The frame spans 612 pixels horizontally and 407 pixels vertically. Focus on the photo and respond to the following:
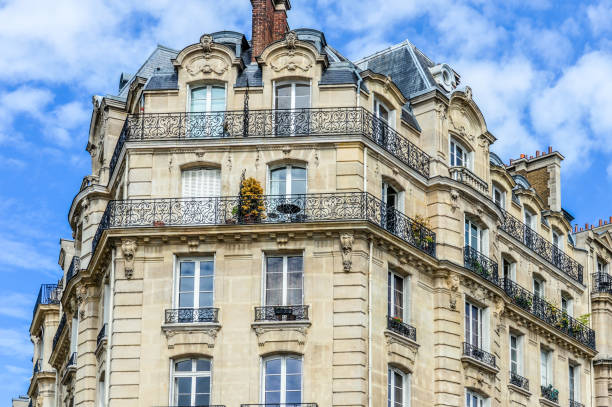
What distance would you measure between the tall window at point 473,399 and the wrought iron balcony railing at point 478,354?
88cm

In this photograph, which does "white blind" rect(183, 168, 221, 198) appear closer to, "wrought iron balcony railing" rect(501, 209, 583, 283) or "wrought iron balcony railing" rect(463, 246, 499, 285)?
"wrought iron balcony railing" rect(463, 246, 499, 285)

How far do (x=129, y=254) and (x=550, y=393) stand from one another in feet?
46.6

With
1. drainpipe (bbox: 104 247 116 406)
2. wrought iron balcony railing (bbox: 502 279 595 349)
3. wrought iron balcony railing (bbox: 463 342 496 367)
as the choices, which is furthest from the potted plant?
wrought iron balcony railing (bbox: 502 279 595 349)

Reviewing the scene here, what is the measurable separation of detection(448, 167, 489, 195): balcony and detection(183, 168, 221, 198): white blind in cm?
654

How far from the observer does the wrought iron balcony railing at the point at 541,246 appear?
3681 cm

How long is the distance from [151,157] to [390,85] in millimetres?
6390

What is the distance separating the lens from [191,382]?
1105 inches

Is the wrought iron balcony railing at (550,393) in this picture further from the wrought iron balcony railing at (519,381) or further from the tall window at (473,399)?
the tall window at (473,399)

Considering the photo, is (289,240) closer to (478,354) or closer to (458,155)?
(478,354)

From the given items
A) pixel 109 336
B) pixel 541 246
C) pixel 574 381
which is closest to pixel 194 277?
pixel 109 336

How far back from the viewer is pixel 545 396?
36.2m

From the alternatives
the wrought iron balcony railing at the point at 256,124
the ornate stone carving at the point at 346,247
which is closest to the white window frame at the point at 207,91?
the wrought iron balcony railing at the point at 256,124

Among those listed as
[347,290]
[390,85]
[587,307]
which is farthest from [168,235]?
[587,307]

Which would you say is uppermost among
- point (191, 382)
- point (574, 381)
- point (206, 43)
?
point (206, 43)
